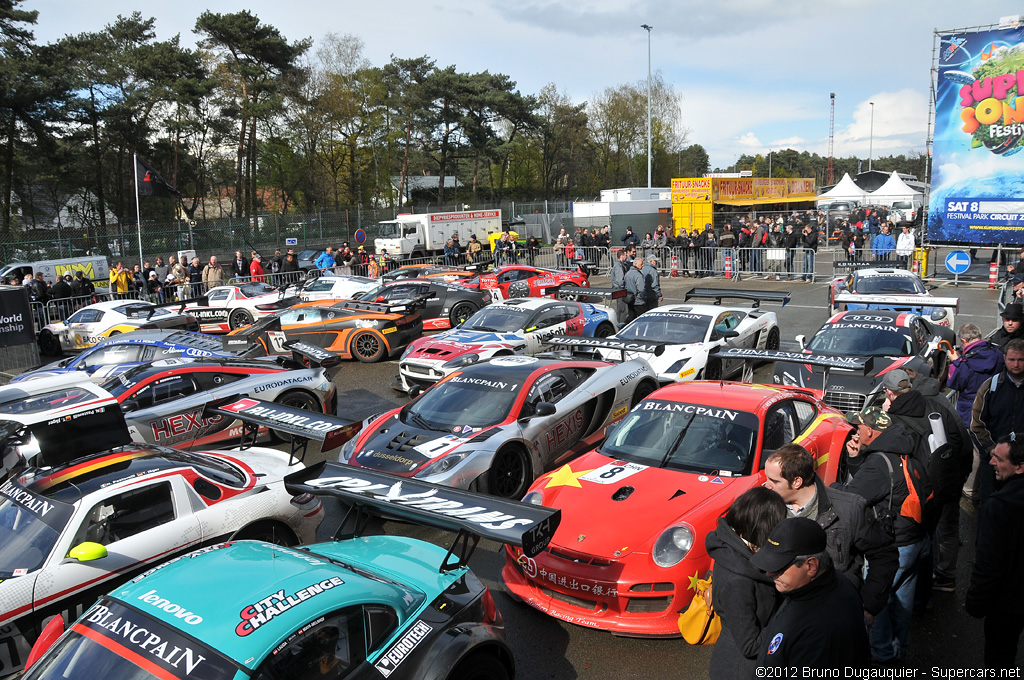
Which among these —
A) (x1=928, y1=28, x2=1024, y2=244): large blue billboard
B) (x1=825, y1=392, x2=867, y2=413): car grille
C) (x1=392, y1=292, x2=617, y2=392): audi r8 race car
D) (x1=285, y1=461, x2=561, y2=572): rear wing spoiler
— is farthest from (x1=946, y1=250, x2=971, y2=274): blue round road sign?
(x1=285, y1=461, x2=561, y2=572): rear wing spoiler

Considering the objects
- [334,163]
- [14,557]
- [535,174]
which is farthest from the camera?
[535,174]

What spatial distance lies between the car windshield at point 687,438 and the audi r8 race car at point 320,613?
2.34m

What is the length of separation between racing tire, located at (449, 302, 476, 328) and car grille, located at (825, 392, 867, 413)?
857cm

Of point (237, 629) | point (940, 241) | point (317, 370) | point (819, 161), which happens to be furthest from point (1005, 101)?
point (819, 161)

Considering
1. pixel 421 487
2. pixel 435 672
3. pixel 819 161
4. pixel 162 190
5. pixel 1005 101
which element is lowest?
pixel 435 672

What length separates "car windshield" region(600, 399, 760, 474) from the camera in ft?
18.4

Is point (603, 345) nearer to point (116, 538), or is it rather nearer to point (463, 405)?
point (463, 405)

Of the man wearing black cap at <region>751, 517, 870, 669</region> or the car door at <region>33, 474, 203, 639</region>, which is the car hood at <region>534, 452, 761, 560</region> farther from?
the car door at <region>33, 474, 203, 639</region>

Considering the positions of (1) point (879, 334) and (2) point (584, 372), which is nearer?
(2) point (584, 372)

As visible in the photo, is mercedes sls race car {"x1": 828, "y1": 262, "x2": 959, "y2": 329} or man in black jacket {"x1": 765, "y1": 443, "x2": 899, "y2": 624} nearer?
man in black jacket {"x1": 765, "y1": 443, "x2": 899, "y2": 624}

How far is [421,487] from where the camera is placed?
405cm

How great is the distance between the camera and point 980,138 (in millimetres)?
21156

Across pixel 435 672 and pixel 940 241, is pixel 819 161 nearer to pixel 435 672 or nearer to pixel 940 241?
pixel 940 241

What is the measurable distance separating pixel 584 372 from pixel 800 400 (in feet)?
8.39
